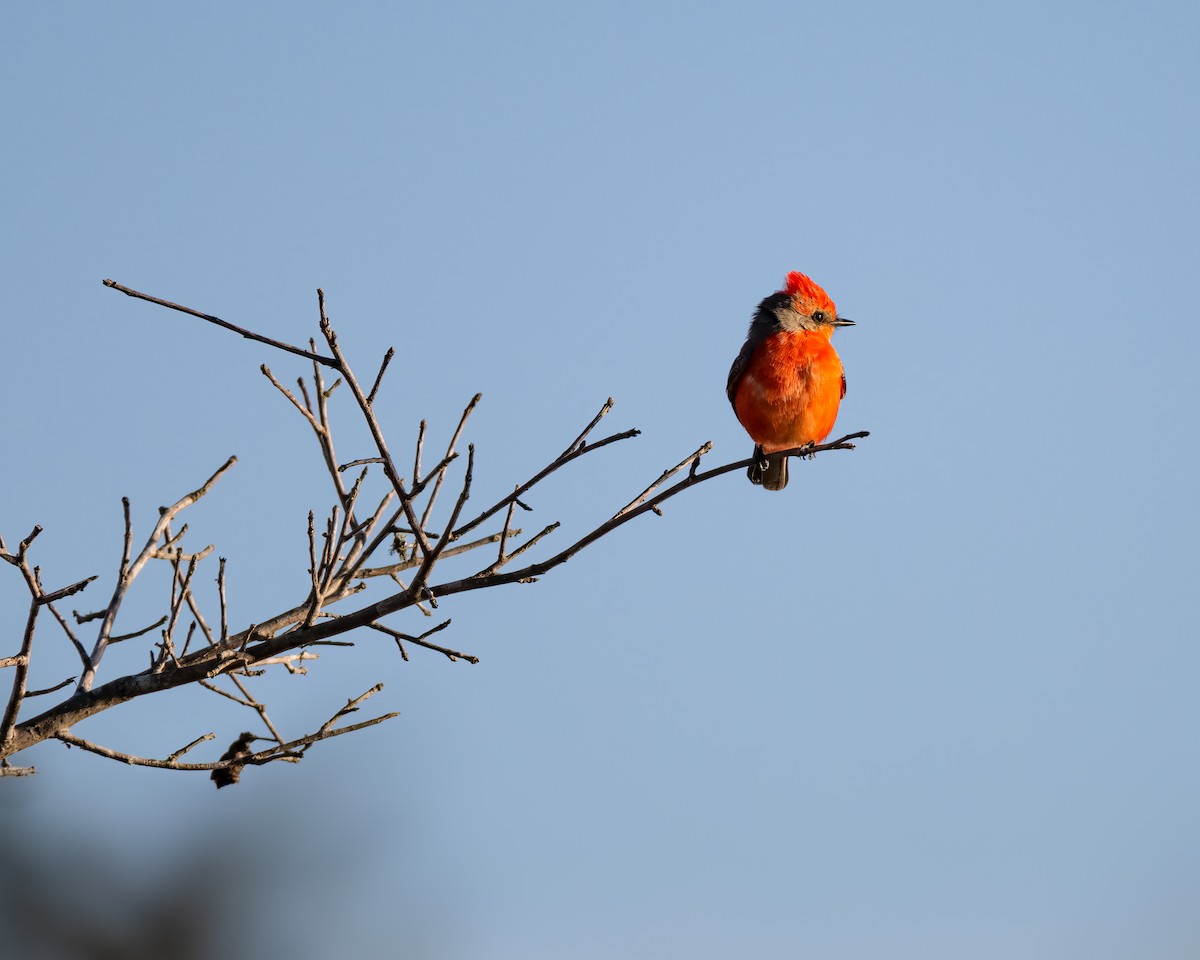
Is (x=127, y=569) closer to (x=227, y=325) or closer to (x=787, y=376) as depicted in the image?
(x=227, y=325)

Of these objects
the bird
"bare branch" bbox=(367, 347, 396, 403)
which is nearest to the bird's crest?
the bird

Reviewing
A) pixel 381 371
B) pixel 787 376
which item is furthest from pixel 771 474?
pixel 381 371

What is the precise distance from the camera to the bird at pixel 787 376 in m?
8.84

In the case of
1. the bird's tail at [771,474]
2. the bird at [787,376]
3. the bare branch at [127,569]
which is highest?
the bird at [787,376]

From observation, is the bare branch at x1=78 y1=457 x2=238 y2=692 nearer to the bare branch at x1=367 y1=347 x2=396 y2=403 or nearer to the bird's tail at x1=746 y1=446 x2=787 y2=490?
the bare branch at x1=367 y1=347 x2=396 y2=403

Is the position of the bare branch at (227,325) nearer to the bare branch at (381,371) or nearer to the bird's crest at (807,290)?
the bare branch at (381,371)

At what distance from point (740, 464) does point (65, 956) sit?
992cm

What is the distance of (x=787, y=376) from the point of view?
8828 millimetres

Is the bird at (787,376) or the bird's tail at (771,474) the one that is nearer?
the bird at (787,376)

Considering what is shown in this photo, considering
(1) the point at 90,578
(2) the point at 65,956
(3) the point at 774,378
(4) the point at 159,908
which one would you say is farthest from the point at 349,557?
(4) the point at 159,908

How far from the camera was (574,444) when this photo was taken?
4320 mm

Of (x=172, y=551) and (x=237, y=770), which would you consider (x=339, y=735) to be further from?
(x=172, y=551)

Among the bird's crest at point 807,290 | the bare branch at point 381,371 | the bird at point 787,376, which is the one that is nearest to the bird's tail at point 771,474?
the bird at point 787,376

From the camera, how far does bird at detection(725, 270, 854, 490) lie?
884 centimetres
